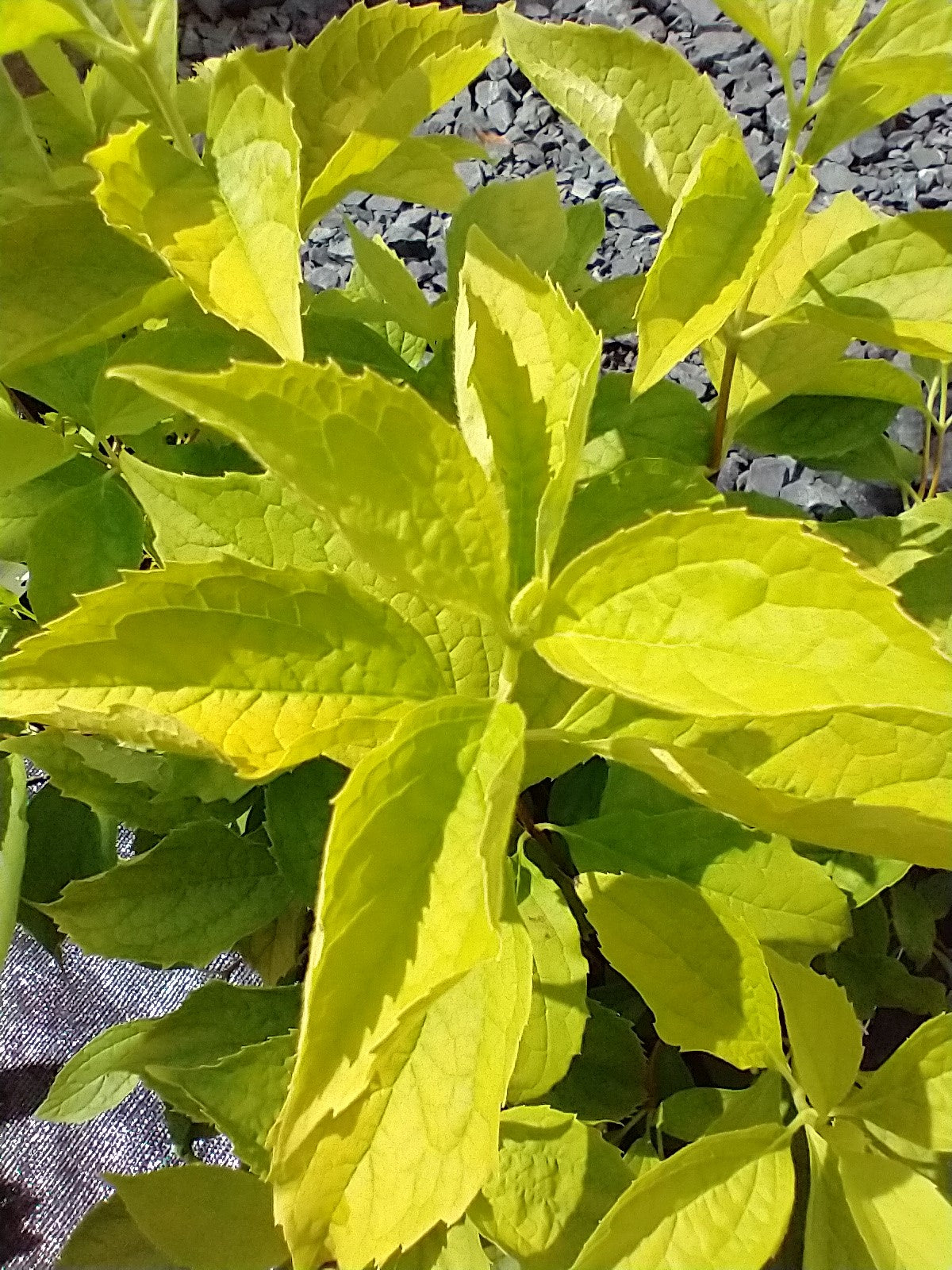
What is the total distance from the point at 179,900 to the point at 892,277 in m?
0.39

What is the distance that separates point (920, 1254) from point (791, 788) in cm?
16

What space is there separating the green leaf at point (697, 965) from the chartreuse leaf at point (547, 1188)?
0.20 feet

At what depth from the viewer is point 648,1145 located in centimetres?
45

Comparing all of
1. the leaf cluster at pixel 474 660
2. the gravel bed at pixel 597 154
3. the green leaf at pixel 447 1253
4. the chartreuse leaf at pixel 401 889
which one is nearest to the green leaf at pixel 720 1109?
the leaf cluster at pixel 474 660

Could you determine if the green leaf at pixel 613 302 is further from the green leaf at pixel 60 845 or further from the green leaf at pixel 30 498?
the green leaf at pixel 60 845

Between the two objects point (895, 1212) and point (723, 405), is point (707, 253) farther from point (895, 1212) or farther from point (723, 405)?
point (895, 1212)

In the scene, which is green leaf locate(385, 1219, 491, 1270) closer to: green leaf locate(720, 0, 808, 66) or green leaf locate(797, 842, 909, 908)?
green leaf locate(797, 842, 909, 908)

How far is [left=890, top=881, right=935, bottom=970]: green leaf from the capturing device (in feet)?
1.75

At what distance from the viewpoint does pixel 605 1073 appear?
45cm

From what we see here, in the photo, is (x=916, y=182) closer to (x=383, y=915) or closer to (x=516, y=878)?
(x=516, y=878)

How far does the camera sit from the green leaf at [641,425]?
44 centimetres

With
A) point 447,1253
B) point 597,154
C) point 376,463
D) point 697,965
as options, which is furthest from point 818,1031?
point 597,154

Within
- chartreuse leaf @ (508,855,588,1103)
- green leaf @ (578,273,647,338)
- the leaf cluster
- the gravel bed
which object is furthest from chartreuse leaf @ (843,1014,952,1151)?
the gravel bed

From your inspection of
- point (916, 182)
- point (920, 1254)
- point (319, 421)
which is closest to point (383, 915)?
point (319, 421)
